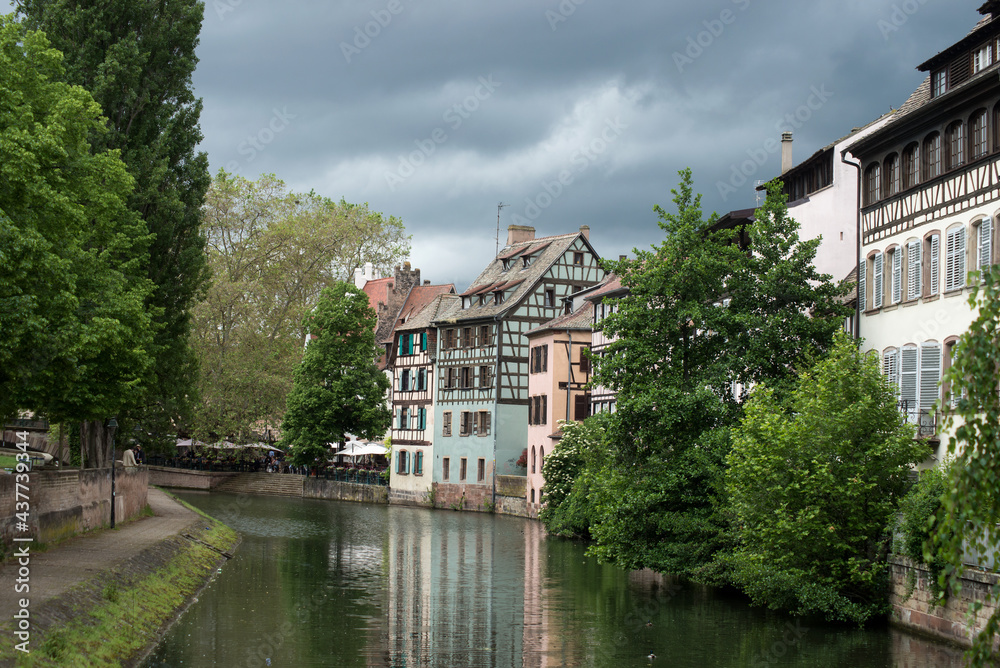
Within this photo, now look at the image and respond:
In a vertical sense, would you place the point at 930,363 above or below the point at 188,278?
below

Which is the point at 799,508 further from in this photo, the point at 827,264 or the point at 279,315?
the point at 279,315

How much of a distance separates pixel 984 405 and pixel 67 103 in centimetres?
1915

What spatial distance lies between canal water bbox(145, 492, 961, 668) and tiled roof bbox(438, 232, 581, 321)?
23.5 m

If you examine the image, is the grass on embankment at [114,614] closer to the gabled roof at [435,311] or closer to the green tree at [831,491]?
the green tree at [831,491]

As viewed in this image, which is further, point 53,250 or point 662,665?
point 53,250

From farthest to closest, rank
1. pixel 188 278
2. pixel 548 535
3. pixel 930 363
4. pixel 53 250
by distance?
pixel 548 535 < pixel 188 278 < pixel 930 363 < pixel 53 250

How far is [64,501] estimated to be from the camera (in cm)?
2477

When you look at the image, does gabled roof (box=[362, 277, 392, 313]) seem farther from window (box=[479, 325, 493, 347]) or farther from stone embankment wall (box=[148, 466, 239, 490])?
window (box=[479, 325, 493, 347])

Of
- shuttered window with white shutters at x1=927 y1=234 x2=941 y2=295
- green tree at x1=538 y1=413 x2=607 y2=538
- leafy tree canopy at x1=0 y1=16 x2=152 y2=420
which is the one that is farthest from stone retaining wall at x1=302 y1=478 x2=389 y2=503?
shuttered window with white shutters at x1=927 y1=234 x2=941 y2=295

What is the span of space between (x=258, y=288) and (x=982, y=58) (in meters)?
49.3

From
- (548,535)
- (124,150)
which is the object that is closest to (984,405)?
(124,150)

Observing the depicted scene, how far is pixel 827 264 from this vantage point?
31.5 metres

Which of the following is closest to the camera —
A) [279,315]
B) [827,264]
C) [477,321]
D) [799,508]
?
[799,508]

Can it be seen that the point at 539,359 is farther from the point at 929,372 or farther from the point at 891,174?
the point at 929,372
